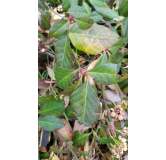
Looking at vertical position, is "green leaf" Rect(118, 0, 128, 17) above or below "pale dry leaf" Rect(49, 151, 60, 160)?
above

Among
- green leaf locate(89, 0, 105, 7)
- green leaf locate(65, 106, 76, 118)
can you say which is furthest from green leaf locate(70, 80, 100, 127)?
green leaf locate(89, 0, 105, 7)

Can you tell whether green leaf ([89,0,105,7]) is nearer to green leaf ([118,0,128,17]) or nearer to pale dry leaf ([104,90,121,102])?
green leaf ([118,0,128,17])

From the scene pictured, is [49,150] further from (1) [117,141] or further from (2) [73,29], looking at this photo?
(2) [73,29]

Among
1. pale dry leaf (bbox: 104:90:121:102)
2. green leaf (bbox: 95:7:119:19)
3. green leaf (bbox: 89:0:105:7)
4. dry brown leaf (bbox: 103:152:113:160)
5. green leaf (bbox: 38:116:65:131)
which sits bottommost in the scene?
dry brown leaf (bbox: 103:152:113:160)

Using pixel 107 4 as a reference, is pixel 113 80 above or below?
below

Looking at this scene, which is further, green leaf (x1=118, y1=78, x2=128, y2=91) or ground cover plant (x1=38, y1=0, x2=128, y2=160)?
green leaf (x1=118, y1=78, x2=128, y2=91)

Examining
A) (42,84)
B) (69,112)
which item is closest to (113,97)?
(69,112)

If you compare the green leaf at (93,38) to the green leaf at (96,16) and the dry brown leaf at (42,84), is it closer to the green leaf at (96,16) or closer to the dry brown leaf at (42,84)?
the green leaf at (96,16)

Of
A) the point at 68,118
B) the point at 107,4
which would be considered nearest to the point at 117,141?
the point at 68,118
